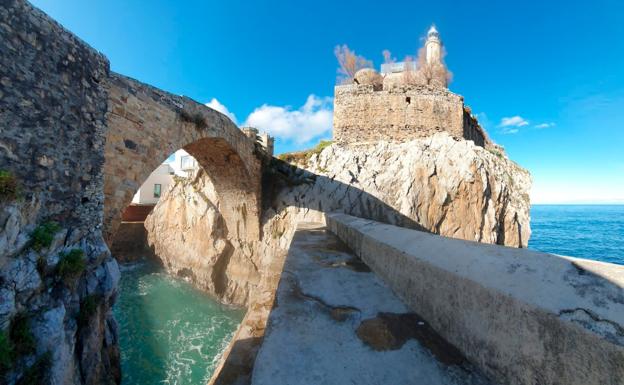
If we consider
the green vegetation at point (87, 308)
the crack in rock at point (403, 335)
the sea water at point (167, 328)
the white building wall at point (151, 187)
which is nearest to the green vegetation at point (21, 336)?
the green vegetation at point (87, 308)

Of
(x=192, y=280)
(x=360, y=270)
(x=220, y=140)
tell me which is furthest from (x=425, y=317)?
(x=192, y=280)

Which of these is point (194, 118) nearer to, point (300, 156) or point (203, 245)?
point (300, 156)

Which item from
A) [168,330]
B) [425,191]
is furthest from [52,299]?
[425,191]

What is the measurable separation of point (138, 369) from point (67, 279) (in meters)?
6.04

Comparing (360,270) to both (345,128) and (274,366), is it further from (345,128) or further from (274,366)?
(345,128)

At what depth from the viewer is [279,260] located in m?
4.38

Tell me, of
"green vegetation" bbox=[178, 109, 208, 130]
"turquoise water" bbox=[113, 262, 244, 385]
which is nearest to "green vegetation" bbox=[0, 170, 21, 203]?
"green vegetation" bbox=[178, 109, 208, 130]

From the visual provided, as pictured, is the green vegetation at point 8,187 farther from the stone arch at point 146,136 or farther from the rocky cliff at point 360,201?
the rocky cliff at point 360,201

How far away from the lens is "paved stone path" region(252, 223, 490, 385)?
1.33 meters

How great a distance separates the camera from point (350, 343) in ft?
5.31

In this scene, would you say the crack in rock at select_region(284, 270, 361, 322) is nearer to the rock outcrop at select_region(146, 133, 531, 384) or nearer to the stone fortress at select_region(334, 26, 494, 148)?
the rock outcrop at select_region(146, 133, 531, 384)

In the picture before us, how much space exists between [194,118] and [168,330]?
8172 mm

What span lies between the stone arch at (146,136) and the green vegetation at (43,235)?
135 centimetres

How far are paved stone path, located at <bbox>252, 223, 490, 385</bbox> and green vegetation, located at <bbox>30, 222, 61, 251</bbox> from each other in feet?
11.9
